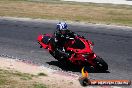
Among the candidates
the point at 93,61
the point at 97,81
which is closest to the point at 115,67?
the point at 93,61

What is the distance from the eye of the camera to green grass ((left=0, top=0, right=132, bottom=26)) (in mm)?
35438

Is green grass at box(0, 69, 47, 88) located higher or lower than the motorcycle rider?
lower

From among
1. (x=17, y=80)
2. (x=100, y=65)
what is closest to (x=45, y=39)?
(x=100, y=65)

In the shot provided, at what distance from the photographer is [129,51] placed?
70.1ft

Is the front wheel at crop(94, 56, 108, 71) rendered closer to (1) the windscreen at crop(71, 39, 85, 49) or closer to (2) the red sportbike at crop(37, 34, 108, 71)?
(2) the red sportbike at crop(37, 34, 108, 71)

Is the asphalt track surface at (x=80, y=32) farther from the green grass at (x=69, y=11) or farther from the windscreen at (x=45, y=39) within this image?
the green grass at (x=69, y=11)

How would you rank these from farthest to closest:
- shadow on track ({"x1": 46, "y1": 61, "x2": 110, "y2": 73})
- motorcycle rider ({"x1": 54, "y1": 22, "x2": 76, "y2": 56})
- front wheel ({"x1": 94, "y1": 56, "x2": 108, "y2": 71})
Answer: motorcycle rider ({"x1": 54, "y1": 22, "x2": 76, "y2": 56}), shadow on track ({"x1": 46, "y1": 61, "x2": 110, "y2": 73}), front wheel ({"x1": 94, "y1": 56, "x2": 108, "y2": 71})

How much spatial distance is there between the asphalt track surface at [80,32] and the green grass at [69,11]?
3.54m

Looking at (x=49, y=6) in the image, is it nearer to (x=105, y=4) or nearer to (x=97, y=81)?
(x=105, y=4)

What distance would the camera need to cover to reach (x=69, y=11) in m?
39.7

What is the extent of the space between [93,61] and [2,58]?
4387 mm

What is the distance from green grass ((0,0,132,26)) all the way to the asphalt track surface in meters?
3.54

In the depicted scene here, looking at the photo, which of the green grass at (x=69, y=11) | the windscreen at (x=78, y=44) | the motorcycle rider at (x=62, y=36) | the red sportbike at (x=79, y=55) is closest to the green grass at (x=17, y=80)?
the red sportbike at (x=79, y=55)

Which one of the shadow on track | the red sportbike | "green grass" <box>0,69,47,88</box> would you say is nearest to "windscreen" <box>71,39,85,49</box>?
the red sportbike
